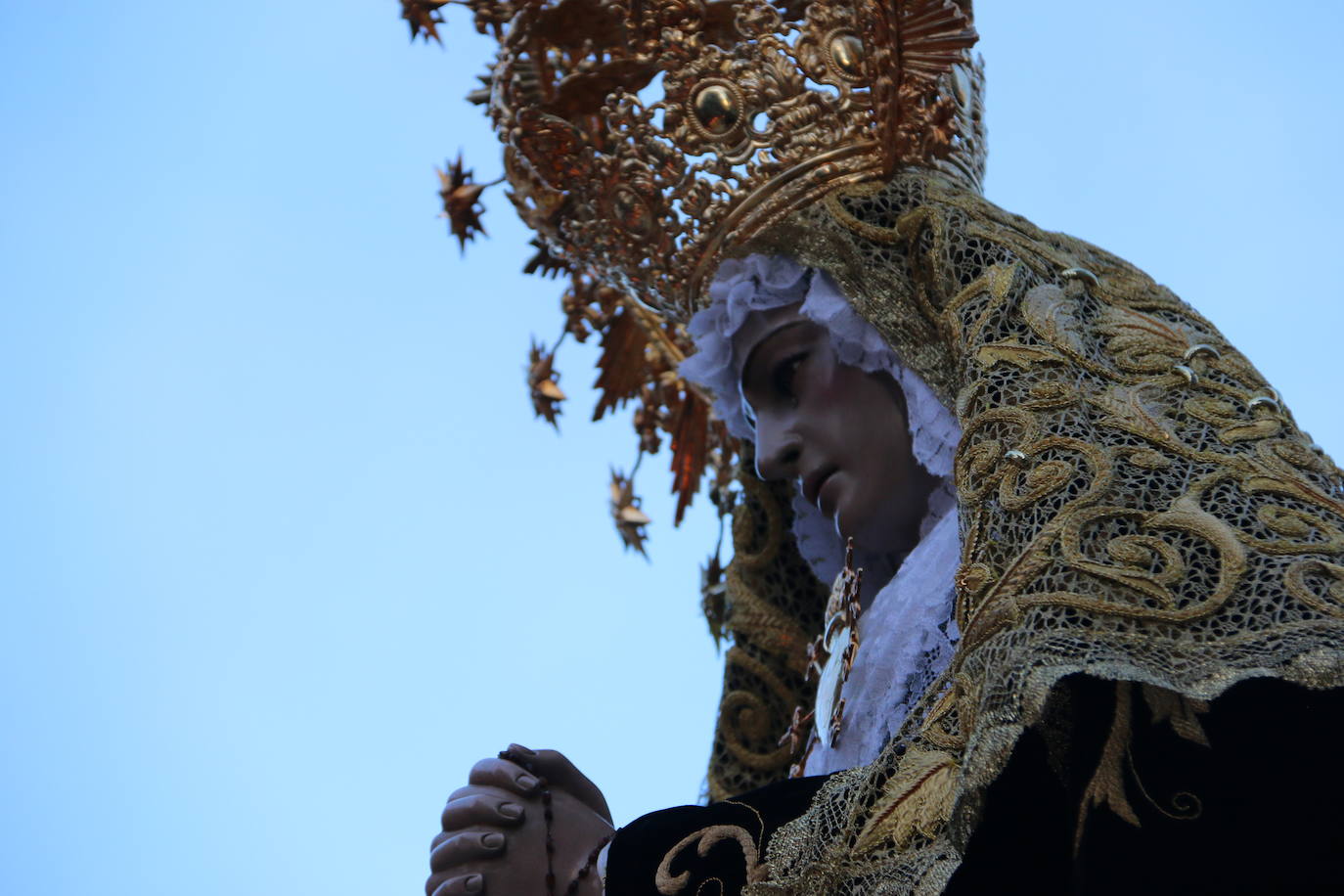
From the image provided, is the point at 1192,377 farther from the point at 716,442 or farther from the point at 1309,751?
the point at 716,442

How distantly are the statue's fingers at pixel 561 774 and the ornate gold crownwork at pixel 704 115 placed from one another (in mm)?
1452

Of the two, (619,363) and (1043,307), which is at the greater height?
(619,363)

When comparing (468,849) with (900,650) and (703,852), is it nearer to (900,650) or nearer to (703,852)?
(703,852)

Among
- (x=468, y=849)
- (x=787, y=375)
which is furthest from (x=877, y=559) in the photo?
(x=468, y=849)

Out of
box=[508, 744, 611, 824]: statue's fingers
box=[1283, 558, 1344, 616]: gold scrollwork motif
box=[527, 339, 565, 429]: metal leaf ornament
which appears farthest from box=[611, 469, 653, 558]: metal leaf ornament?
box=[1283, 558, 1344, 616]: gold scrollwork motif

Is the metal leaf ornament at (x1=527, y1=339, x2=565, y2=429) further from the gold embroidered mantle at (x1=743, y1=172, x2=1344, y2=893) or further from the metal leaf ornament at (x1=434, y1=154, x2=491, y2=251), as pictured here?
the gold embroidered mantle at (x1=743, y1=172, x2=1344, y2=893)

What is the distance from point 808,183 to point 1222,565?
1731mm

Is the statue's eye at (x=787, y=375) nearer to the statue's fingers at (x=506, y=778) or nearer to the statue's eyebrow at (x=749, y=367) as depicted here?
the statue's eyebrow at (x=749, y=367)

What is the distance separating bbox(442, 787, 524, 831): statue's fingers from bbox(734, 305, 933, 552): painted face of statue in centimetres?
114

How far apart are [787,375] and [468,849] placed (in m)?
1.47

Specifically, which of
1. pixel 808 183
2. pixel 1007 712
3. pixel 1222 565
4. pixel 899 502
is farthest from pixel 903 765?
pixel 808 183

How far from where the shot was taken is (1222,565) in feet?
7.82

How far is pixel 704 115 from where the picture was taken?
13.3ft

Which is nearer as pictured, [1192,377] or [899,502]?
[1192,377]
